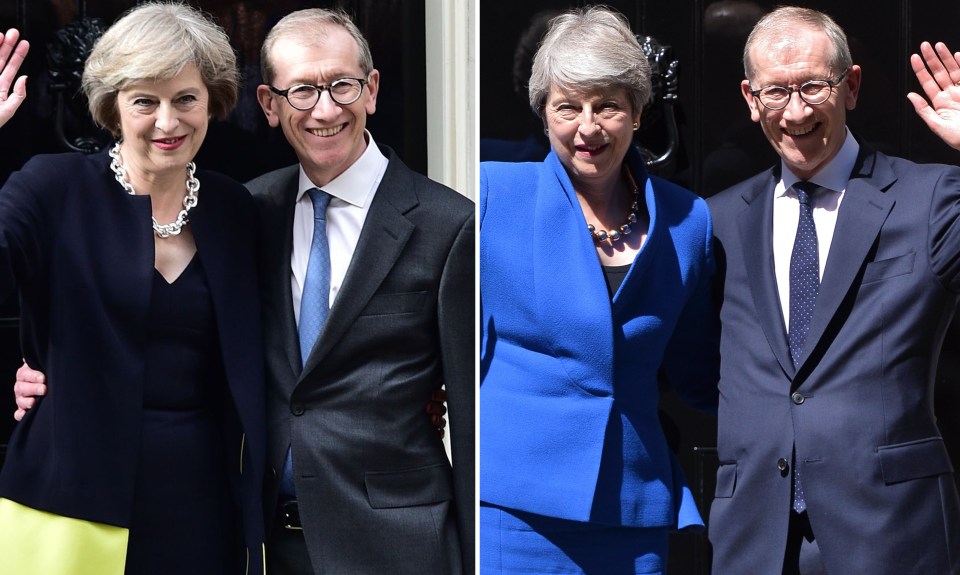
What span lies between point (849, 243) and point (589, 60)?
29.6 inches

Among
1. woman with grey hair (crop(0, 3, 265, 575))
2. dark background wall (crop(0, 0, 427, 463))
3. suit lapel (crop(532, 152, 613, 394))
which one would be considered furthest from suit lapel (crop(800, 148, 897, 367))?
woman with grey hair (crop(0, 3, 265, 575))

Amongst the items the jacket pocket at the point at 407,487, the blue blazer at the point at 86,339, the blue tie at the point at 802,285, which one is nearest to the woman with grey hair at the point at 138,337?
the blue blazer at the point at 86,339

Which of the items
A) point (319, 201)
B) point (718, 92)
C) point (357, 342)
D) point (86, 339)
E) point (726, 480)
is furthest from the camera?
point (718, 92)

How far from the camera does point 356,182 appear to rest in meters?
2.83

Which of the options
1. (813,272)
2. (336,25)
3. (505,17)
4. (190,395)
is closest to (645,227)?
(813,272)

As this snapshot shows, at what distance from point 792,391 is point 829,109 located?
2.29 ft

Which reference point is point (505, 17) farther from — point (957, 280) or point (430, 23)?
point (957, 280)

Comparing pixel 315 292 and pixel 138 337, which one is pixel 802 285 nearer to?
pixel 315 292

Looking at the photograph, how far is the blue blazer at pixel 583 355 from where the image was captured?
287cm

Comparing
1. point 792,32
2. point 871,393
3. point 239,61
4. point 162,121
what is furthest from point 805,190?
point 162,121

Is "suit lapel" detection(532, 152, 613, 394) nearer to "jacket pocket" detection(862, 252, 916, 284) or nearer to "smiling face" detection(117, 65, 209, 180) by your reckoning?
"jacket pocket" detection(862, 252, 916, 284)

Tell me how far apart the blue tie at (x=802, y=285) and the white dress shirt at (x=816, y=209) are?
0.04 feet

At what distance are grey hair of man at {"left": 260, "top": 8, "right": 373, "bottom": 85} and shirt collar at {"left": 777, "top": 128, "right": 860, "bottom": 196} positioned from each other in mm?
1098

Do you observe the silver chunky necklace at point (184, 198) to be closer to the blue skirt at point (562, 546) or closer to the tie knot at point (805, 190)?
the blue skirt at point (562, 546)
